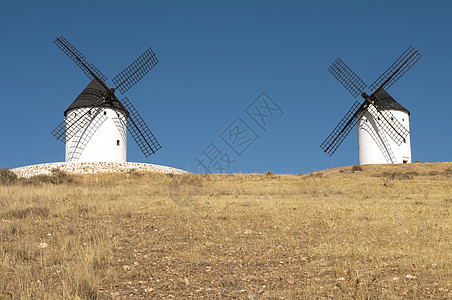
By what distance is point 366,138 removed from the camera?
3284 cm

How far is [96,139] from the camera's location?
29219 millimetres

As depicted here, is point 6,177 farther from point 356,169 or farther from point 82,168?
point 356,169

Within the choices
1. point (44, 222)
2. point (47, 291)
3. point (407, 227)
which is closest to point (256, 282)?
point (47, 291)

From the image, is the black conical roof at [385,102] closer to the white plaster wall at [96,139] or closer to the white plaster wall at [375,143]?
the white plaster wall at [375,143]

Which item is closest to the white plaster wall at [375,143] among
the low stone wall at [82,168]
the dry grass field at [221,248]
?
the low stone wall at [82,168]

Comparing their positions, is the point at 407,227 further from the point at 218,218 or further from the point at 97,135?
the point at 97,135

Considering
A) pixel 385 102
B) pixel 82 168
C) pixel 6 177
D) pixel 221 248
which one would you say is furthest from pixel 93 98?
pixel 221 248

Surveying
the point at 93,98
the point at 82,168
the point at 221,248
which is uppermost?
the point at 93,98

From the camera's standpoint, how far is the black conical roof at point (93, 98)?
97.1 ft

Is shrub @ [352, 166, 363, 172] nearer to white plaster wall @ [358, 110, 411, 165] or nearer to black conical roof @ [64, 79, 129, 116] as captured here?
white plaster wall @ [358, 110, 411, 165]

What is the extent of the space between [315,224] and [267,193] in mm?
5955

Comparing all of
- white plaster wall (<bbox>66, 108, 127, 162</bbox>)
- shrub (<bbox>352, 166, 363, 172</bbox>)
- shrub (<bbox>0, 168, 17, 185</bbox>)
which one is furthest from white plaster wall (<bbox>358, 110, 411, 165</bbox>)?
shrub (<bbox>0, 168, 17, 185</bbox>)

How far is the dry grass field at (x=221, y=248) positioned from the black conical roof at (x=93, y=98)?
57.5ft

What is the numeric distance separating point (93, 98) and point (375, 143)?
67.6 ft
